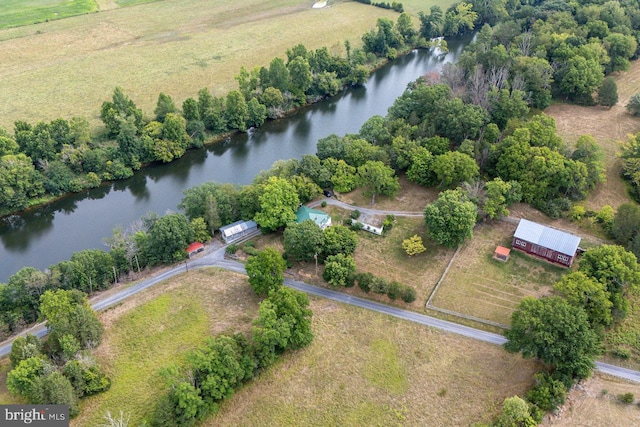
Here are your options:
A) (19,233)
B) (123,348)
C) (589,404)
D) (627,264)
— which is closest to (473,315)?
(589,404)

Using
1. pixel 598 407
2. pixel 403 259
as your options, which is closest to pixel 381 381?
pixel 403 259

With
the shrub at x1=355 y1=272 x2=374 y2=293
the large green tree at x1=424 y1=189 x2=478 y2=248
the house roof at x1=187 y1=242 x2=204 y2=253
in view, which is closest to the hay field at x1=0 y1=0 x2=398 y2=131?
the house roof at x1=187 y1=242 x2=204 y2=253

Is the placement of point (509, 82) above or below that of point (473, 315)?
above

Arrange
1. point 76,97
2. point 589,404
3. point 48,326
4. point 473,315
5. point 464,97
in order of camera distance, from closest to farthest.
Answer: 1. point 589,404
2. point 48,326
3. point 473,315
4. point 464,97
5. point 76,97

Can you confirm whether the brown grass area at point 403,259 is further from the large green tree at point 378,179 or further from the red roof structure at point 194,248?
the red roof structure at point 194,248

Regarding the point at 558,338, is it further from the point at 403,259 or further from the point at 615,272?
the point at 403,259

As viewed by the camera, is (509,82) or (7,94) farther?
(7,94)

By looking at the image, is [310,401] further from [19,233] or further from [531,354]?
[19,233]

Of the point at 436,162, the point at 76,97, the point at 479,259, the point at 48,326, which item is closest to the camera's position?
the point at 48,326

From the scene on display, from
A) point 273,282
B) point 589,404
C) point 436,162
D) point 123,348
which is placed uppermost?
point 436,162
